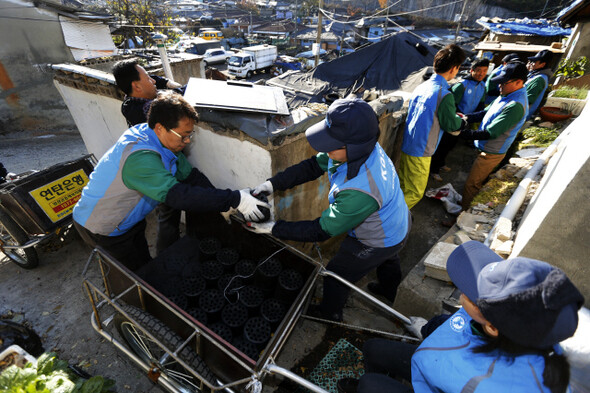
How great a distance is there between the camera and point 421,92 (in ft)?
11.7

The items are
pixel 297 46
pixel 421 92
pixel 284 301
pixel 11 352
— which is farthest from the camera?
pixel 297 46

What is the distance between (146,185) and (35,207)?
2.09 m

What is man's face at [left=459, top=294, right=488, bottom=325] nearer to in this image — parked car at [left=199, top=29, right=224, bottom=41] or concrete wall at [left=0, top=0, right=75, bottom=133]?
concrete wall at [left=0, top=0, right=75, bottom=133]

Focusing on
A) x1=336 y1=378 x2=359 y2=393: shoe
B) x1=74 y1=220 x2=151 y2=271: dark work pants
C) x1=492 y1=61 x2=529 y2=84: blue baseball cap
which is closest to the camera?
x1=336 y1=378 x2=359 y2=393: shoe

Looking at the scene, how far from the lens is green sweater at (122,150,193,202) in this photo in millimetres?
2080

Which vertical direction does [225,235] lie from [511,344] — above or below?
below

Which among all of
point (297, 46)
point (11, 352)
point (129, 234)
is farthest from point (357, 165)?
point (297, 46)

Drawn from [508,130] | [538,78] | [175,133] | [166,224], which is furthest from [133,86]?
[538,78]

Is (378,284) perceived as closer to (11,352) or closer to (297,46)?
(11,352)

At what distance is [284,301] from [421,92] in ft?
10.2

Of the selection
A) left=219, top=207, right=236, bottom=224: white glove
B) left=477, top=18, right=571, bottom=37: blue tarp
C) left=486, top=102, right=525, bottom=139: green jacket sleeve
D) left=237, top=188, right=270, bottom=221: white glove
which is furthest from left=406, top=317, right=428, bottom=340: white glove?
left=477, top=18, right=571, bottom=37: blue tarp

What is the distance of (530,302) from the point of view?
0.99m

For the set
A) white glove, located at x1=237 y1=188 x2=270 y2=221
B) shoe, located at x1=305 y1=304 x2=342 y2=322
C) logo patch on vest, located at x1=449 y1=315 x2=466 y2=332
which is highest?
white glove, located at x1=237 y1=188 x2=270 y2=221

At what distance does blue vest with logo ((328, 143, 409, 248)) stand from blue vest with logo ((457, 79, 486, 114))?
4060mm
